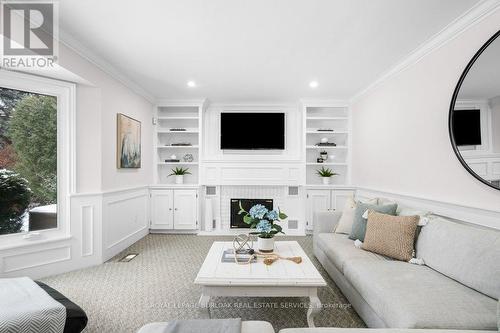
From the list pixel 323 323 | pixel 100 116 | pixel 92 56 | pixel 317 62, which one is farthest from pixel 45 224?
pixel 317 62

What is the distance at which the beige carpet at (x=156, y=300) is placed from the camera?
195 centimetres

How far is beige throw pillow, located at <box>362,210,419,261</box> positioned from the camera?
2104 mm

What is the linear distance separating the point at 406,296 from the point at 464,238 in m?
0.69

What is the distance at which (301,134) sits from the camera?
189 inches

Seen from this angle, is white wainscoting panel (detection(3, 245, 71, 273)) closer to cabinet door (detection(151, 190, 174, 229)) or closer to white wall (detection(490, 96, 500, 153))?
cabinet door (detection(151, 190, 174, 229))

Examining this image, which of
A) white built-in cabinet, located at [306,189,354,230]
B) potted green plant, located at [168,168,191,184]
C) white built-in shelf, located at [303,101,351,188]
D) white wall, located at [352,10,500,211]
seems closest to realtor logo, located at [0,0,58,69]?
potted green plant, located at [168,168,191,184]

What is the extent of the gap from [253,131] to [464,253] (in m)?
3.65

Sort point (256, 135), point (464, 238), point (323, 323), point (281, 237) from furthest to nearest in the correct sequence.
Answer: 1. point (256, 135)
2. point (281, 237)
3. point (323, 323)
4. point (464, 238)

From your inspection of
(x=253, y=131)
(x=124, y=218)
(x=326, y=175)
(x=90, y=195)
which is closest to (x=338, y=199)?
(x=326, y=175)

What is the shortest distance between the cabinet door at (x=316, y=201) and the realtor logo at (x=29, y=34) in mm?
4043

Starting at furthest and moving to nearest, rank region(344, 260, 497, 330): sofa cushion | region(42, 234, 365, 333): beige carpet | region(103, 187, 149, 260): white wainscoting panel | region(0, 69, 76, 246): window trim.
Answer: region(103, 187, 149, 260): white wainscoting panel, region(0, 69, 76, 246): window trim, region(42, 234, 365, 333): beige carpet, region(344, 260, 497, 330): sofa cushion

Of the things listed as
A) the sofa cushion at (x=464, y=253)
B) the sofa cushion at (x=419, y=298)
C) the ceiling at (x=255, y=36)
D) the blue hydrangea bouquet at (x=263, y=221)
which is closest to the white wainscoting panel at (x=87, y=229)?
the ceiling at (x=255, y=36)

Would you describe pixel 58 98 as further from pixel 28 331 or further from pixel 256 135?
pixel 256 135

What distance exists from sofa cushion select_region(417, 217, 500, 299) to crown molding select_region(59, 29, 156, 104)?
12.6 ft
